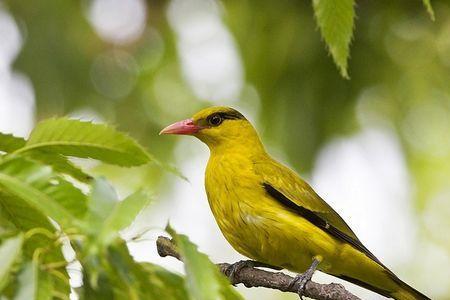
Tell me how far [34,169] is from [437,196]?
616cm

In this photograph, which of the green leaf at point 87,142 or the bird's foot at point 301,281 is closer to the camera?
the green leaf at point 87,142

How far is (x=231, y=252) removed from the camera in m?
8.33

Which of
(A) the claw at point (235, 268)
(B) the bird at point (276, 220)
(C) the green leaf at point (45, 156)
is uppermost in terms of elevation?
(B) the bird at point (276, 220)

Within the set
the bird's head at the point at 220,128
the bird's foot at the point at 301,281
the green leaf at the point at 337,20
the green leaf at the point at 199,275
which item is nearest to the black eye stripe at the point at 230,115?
the bird's head at the point at 220,128

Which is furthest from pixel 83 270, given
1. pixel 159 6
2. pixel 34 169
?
pixel 159 6

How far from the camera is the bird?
425 cm

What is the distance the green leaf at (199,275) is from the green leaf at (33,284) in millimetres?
273

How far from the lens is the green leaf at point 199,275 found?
1756mm

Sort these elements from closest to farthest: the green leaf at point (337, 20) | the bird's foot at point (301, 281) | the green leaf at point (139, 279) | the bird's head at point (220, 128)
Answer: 1. the green leaf at point (139, 279)
2. the green leaf at point (337, 20)
3. the bird's foot at point (301, 281)
4. the bird's head at point (220, 128)

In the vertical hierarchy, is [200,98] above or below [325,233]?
above

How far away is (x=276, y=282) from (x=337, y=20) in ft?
4.41

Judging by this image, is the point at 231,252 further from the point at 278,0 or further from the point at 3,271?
the point at 3,271

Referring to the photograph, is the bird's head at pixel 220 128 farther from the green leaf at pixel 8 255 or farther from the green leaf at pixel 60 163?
the green leaf at pixel 8 255

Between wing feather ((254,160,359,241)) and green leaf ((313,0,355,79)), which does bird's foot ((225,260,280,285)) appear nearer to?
wing feather ((254,160,359,241))
